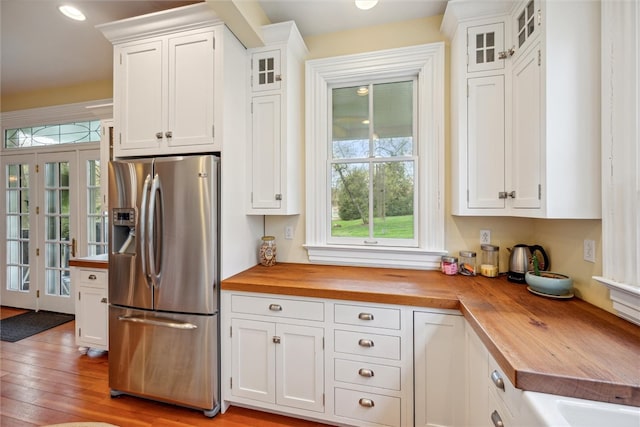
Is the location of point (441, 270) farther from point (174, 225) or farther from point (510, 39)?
point (174, 225)

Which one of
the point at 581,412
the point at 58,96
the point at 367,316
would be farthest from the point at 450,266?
the point at 58,96

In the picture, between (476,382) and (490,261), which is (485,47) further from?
(476,382)

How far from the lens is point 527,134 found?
1.56 m

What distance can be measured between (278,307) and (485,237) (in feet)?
5.20

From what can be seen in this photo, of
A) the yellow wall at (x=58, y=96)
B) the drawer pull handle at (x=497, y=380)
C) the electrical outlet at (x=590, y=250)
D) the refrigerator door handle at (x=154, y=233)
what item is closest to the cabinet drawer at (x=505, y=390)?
the drawer pull handle at (x=497, y=380)

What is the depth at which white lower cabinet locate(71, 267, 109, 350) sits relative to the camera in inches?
97.3

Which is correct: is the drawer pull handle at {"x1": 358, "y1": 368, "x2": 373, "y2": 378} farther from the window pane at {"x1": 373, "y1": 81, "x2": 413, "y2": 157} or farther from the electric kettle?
the window pane at {"x1": 373, "y1": 81, "x2": 413, "y2": 157}

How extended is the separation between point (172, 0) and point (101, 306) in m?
2.61

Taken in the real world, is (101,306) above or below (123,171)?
below

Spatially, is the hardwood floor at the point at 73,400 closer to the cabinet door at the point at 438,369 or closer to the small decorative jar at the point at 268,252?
the cabinet door at the point at 438,369

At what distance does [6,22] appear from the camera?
87.0 inches

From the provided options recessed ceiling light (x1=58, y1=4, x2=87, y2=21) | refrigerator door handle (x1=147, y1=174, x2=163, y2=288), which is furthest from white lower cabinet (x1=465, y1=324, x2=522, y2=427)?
recessed ceiling light (x1=58, y1=4, x2=87, y2=21)

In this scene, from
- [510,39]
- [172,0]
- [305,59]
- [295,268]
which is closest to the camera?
[510,39]

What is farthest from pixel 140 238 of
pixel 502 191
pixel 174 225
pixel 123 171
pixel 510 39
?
pixel 510 39
